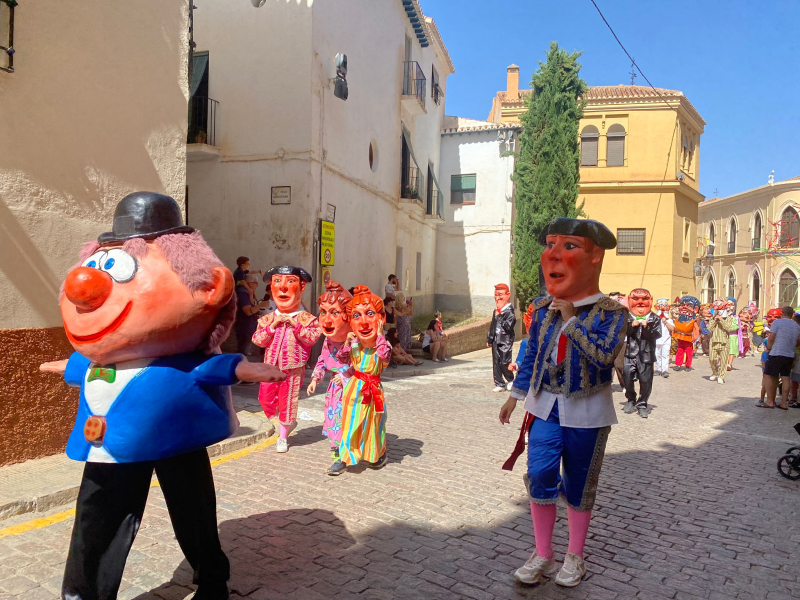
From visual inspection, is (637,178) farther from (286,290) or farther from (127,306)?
(127,306)

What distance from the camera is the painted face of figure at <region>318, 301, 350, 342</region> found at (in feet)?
→ 19.4

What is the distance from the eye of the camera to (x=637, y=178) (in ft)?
97.2

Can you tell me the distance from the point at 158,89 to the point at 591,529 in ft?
18.9

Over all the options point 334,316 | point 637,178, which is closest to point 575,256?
point 334,316

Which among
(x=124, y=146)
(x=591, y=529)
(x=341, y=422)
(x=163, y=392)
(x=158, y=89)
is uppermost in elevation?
(x=158, y=89)

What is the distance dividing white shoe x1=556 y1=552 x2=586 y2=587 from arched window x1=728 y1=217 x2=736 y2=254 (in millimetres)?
41181

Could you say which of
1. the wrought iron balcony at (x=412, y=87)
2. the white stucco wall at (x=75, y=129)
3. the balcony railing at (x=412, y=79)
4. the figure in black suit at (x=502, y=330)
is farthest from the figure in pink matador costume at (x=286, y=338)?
the balcony railing at (x=412, y=79)

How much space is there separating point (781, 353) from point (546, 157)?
540 inches

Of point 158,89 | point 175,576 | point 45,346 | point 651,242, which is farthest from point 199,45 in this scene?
point 651,242

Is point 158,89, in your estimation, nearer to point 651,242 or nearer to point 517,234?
point 517,234

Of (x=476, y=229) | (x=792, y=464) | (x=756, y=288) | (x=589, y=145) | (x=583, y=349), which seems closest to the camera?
(x=583, y=349)

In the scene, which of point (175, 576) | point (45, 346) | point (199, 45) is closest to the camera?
point (175, 576)

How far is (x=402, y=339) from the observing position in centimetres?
1483

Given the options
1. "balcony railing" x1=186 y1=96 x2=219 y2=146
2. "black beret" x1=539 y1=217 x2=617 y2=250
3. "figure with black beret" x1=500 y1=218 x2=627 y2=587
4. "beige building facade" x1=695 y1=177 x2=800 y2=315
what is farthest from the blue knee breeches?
"beige building facade" x1=695 y1=177 x2=800 y2=315
